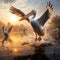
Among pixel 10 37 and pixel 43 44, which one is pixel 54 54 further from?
pixel 10 37

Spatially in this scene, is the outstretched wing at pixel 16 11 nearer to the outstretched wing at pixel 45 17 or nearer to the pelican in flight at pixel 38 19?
the pelican in flight at pixel 38 19

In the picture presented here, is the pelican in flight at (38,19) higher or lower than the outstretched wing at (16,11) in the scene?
lower

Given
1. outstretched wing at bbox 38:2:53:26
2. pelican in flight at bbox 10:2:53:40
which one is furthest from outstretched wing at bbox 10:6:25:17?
outstretched wing at bbox 38:2:53:26

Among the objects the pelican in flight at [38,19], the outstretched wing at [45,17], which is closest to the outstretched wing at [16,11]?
the pelican in flight at [38,19]

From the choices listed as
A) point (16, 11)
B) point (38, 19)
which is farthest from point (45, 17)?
point (16, 11)

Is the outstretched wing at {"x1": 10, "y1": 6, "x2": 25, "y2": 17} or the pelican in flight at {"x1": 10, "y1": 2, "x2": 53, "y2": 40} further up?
the outstretched wing at {"x1": 10, "y1": 6, "x2": 25, "y2": 17}

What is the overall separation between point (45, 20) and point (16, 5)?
1.47ft

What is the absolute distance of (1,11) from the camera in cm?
715

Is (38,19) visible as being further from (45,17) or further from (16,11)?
(16,11)

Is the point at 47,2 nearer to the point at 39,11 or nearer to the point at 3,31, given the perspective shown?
the point at 39,11

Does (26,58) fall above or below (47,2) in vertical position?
below

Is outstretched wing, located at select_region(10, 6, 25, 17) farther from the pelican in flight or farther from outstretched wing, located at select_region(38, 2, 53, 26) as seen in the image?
outstretched wing, located at select_region(38, 2, 53, 26)

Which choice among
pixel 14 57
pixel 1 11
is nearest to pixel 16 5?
pixel 1 11

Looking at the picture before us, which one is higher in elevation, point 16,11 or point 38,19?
point 16,11
